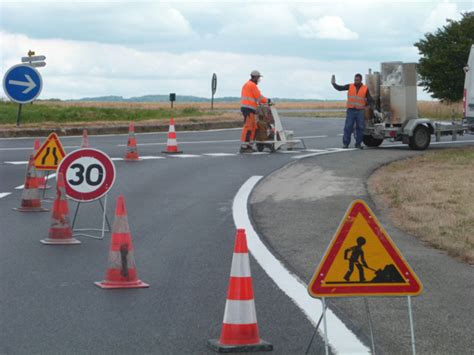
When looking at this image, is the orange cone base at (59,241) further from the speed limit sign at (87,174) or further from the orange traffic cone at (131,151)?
the orange traffic cone at (131,151)

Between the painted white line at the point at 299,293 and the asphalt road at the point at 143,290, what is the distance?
Result: 95 mm

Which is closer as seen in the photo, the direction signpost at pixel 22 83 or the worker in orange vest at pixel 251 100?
the direction signpost at pixel 22 83

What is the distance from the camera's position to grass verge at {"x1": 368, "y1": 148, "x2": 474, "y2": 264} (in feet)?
39.6

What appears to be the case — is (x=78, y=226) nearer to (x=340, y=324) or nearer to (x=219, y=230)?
(x=219, y=230)

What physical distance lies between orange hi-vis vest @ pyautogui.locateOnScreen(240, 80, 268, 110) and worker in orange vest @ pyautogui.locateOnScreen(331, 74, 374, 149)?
2.31m

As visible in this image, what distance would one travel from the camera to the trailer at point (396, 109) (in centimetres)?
2658

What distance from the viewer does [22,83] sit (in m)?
24.0

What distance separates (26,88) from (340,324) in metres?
17.8

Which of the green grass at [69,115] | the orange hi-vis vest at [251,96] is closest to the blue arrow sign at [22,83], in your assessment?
the orange hi-vis vest at [251,96]

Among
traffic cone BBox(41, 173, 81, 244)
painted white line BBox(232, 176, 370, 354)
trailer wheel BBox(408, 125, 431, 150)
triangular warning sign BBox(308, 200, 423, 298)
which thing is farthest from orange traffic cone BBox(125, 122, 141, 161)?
triangular warning sign BBox(308, 200, 423, 298)

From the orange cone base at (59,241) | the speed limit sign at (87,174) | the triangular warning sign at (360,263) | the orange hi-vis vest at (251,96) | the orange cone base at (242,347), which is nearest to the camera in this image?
the triangular warning sign at (360,263)

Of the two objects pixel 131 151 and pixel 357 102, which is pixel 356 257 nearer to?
pixel 131 151

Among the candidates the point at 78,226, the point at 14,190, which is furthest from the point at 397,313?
the point at 14,190

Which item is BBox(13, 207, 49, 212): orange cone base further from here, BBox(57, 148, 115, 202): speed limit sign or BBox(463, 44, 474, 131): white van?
BBox(463, 44, 474, 131): white van
